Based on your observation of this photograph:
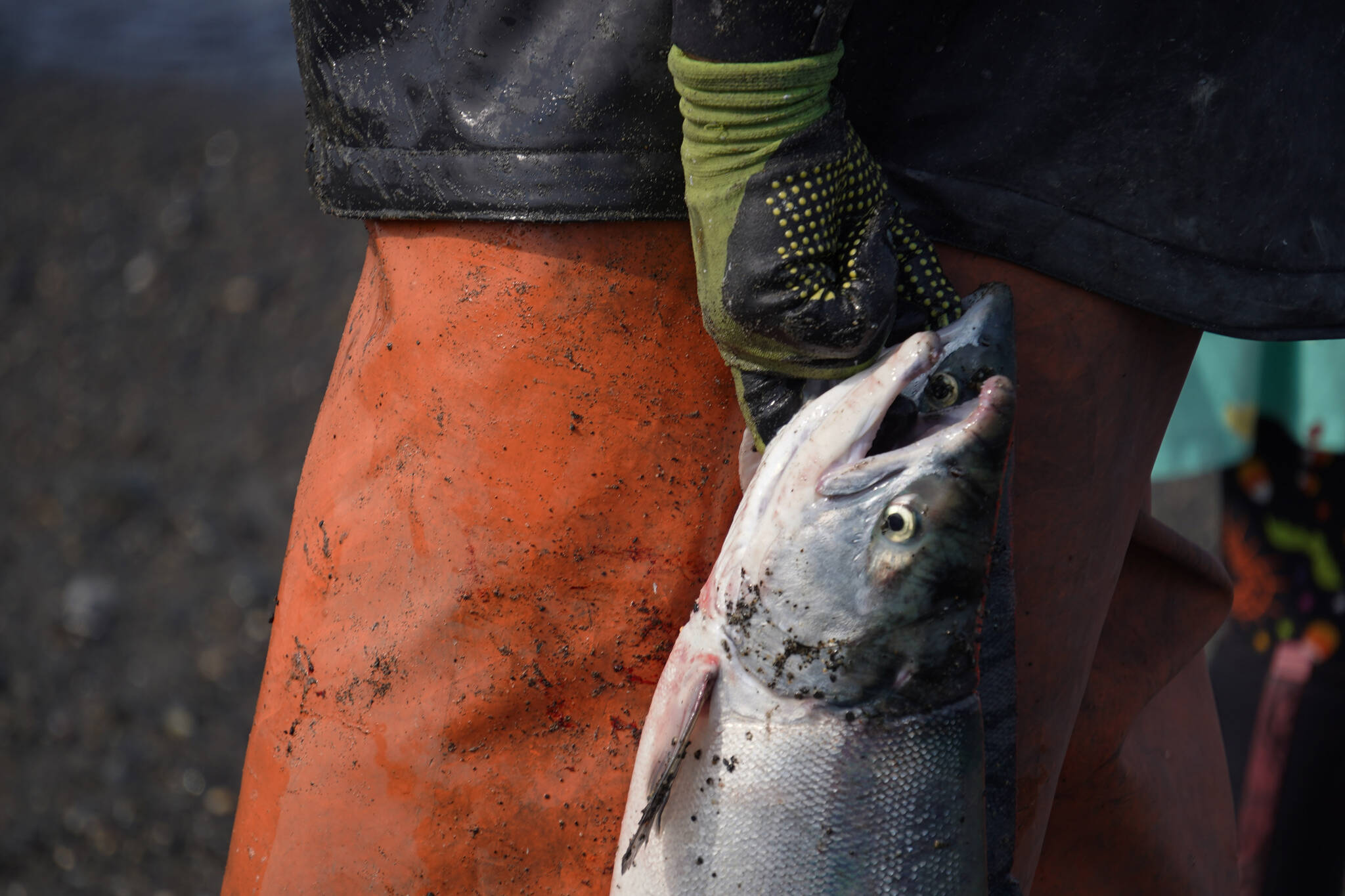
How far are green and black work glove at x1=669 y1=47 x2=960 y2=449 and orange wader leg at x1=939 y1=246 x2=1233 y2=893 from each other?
0.77 feet

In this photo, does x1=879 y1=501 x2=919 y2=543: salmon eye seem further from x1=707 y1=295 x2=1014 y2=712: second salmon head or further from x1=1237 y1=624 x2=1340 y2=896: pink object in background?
x1=1237 y1=624 x2=1340 y2=896: pink object in background

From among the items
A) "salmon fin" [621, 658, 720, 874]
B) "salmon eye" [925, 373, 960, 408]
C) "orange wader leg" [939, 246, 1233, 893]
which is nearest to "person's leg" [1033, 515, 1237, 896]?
"orange wader leg" [939, 246, 1233, 893]

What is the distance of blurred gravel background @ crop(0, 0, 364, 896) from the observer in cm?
404

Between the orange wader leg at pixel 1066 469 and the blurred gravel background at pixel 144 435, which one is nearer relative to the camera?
the orange wader leg at pixel 1066 469

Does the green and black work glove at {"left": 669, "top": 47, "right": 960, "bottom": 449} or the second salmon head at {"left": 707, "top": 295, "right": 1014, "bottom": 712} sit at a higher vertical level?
the green and black work glove at {"left": 669, "top": 47, "right": 960, "bottom": 449}

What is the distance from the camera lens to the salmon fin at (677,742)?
67.4 inches

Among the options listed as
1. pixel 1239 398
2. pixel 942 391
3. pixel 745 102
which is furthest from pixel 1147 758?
pixel 1239 398

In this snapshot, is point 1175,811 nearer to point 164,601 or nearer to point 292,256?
point 164,601

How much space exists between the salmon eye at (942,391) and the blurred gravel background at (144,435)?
3.19 m

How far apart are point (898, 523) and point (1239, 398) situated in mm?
2499

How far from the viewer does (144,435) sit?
6.02m

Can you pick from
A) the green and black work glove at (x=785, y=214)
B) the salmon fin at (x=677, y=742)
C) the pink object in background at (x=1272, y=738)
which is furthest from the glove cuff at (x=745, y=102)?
the pink object in background at (x=1272, y=738)

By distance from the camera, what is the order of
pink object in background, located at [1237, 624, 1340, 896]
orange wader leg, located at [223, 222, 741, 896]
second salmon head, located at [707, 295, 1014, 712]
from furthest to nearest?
pink object in background, located at [1237, 624, 1340, 896] → orange wader leg, located at [223, 222, 741, 896] → second salmon head, located at [707, 295, 1014, 712]

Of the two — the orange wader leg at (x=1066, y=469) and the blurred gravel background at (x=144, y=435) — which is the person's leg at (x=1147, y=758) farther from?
the blurred gravel background at (x=144, y=435)
